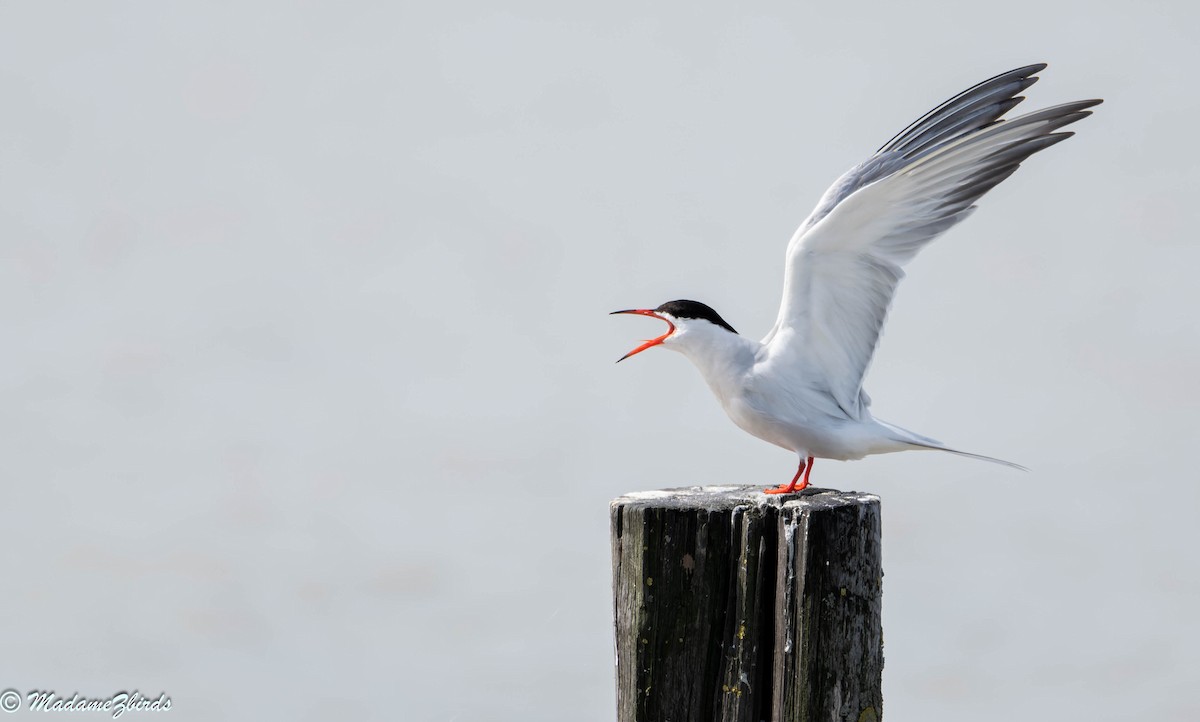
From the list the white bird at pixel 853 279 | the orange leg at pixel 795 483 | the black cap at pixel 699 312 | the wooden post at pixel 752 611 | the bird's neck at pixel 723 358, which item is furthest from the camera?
the black cap at pixel 699 312

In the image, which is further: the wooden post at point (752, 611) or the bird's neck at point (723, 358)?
the bird's neck at point (723, 358)

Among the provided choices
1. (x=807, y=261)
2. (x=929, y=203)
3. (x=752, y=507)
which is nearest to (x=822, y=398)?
(x=807, y=261)

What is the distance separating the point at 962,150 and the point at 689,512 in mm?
2379

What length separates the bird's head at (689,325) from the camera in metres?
5.55

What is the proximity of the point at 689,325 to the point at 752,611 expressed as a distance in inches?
72.3

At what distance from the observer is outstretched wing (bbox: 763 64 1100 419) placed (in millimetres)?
5359

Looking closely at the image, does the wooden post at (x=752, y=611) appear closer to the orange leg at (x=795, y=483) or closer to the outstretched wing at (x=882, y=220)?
the orange leg at (x=795, y=483)

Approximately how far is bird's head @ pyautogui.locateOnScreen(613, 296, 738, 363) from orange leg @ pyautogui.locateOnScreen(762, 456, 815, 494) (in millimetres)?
731

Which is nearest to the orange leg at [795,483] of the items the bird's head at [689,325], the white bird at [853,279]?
the white bird at [853,279]

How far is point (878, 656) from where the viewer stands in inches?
165

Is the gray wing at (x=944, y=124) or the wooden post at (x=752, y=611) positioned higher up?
the gray wing at (x=944, y=124)

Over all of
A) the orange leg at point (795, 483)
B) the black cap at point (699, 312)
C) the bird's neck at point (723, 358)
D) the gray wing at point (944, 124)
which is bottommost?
the orange leg at point (795, 483)

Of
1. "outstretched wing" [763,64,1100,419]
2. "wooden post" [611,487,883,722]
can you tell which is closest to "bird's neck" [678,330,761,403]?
"outstretched wing" [763,64,1100,419]

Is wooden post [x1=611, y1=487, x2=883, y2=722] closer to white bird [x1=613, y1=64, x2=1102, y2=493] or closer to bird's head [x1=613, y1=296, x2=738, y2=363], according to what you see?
white bird [x1=613, y1=64, x2=1102, y2=493]
